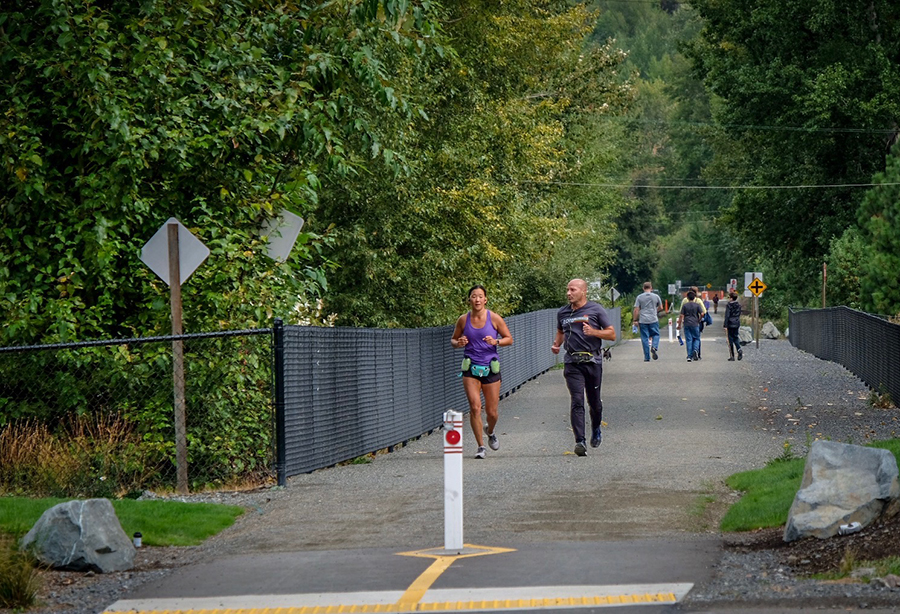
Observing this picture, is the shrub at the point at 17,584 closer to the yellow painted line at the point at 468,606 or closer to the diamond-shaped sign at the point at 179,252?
the yellow painted line at the point at 468,606

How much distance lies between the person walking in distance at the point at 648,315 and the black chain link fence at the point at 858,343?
4743mm

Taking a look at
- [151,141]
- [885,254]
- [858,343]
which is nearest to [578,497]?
[151,141]

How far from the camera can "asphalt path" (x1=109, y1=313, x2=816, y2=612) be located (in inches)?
306

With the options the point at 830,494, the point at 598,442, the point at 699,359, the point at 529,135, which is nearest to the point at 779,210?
the point at 699,359

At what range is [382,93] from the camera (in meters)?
14.7

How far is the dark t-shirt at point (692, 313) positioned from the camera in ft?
116

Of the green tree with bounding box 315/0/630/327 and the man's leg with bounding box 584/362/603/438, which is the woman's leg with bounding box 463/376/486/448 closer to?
the man's leg with bounding box 584/362/603/438

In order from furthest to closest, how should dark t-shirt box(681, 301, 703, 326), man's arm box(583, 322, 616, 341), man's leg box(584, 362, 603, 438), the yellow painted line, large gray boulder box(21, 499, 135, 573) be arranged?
dark t-shirt box(681, 301, 703, 326), man's leg box(584, 362, 603, 438), man's arm box(583, 322, 616, 341), large gray boulder box(21, 499, 135, 573), the yellow painted line

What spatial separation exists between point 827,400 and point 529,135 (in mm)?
8806

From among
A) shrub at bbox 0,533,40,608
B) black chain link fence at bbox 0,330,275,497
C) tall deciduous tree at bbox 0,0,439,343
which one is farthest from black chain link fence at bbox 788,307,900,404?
shrub at bbox 0,533,40,608

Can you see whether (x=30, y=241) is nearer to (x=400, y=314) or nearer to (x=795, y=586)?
(x=795, y=586)

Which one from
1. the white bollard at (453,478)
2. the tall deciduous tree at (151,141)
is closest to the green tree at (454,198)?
the tall deciduous tree at (151,141)

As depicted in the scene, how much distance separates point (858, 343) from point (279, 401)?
63.9 feet

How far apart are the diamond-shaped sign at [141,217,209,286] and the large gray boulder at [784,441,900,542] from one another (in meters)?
6.46
